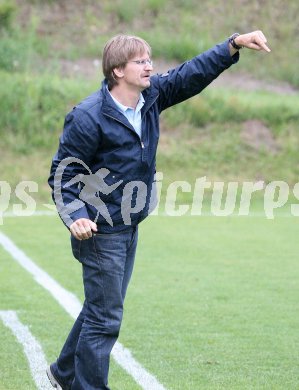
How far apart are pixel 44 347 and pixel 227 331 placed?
1.62 m

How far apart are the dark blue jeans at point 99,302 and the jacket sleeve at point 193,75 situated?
2.69ft

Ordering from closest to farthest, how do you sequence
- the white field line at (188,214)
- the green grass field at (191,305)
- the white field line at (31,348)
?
the white field line at (31,348)
the green grass field at (191,305)
the white field line at (188,214)

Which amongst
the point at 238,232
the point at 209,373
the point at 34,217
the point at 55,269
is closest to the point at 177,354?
the point at 209,373

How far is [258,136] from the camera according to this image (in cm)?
2438

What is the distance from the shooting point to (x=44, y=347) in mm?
7617

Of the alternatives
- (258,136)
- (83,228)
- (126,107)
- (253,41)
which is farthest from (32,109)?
(83,228)

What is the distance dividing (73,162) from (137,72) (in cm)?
60

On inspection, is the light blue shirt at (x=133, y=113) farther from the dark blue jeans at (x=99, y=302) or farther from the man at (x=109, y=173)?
the dark blue jeans at (x=99, y=302)

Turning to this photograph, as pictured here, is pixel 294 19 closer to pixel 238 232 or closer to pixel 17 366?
pixel 238 232

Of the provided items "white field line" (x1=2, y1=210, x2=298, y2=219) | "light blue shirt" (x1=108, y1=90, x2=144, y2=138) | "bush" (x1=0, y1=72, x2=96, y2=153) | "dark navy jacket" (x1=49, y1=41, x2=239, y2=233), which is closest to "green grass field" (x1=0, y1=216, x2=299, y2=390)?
"dark navy jacket" (x1=49, y1=41, x2=239, y2=233)

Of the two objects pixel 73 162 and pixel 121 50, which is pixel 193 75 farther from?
pixel 73 162

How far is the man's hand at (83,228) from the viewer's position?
542 cm

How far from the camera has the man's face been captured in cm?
559

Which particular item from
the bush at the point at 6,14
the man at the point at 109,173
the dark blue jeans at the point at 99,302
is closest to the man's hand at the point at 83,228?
the man at the point at 109,173
